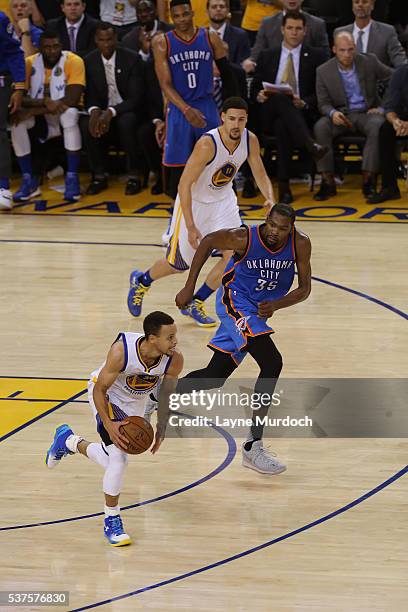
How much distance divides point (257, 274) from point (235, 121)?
167 centimetres

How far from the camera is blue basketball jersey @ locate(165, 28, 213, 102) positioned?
10.9m

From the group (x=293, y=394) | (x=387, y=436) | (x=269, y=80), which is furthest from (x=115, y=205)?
(x=387, y=436)

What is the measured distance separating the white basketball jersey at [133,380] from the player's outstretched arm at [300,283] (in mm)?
973

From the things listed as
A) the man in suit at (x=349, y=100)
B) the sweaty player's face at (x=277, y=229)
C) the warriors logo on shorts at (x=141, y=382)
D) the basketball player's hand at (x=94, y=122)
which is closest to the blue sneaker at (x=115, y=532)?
the warriors logo on shorts at (x=141, y=382)

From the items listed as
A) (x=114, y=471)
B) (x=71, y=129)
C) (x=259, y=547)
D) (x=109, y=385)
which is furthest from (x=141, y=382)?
(x=71, y=129)

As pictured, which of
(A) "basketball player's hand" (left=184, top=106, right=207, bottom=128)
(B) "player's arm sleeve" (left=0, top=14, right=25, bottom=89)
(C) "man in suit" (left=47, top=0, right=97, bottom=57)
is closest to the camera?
(A) "basketball player's hand" (left=184, top=106, right=207, bottom=128)

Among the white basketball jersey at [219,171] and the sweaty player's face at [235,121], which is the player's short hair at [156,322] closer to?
the sweaty player's face at [235,121]

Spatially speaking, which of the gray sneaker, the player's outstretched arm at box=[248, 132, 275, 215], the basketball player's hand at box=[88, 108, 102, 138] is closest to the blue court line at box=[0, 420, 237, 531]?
the gray sneaker

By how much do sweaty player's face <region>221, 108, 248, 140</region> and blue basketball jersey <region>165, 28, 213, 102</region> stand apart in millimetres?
3104

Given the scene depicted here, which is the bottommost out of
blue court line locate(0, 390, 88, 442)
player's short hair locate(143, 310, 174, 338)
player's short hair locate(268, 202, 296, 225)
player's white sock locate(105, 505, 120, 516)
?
blue court line locate(0, 390, 88, 442)

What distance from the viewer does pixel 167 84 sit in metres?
11.0

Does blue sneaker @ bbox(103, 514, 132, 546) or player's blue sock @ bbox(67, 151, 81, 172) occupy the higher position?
blue sneaker @ bbox(103, 514, 132, 546)

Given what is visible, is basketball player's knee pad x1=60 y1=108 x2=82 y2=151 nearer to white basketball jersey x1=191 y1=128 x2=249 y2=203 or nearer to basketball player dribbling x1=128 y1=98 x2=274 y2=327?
basketball player dribbling x1=128 y1=98 x2=274 y2=327

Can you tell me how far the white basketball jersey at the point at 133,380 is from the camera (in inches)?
222
